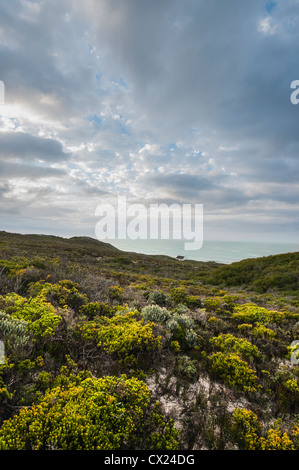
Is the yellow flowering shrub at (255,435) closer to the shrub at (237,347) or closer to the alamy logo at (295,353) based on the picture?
the shrub at (237,347)

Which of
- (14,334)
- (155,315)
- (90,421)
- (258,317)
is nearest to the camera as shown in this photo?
(90,421)

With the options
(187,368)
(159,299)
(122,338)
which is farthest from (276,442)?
(159,299)

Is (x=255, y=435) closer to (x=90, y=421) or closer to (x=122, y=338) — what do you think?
(x=90, y=421)

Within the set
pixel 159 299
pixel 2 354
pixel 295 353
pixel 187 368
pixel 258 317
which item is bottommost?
pixel 295 353

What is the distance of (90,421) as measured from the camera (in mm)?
2803

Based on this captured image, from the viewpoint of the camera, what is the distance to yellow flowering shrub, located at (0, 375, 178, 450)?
2.56 metres

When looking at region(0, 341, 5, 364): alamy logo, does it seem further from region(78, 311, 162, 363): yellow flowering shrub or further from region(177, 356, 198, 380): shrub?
region(177, 356, 198, 380): shrub

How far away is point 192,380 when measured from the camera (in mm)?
4355

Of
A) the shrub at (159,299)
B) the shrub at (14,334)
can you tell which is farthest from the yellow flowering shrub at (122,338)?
the shrub at (159,299)

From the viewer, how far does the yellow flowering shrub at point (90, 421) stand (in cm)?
256
